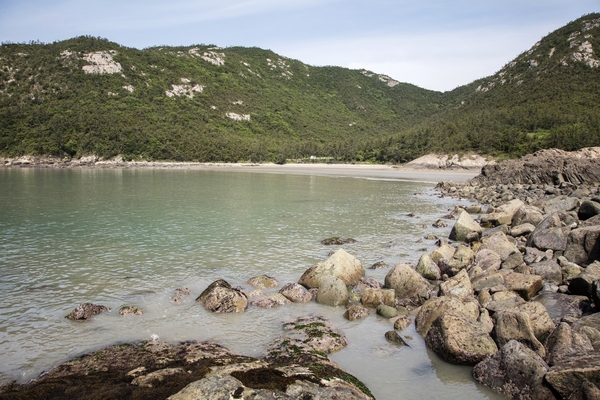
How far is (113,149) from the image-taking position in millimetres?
105750

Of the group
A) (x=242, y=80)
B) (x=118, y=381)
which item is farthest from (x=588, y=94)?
(x=242, y=80)

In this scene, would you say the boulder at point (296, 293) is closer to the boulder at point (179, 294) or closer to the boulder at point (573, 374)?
the boulder at point (179, 294)

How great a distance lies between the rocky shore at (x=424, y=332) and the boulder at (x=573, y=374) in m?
0.01

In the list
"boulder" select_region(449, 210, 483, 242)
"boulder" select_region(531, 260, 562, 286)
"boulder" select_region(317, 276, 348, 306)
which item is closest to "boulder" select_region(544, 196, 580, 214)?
"boulder" select_region(449, 210, 483, 242)

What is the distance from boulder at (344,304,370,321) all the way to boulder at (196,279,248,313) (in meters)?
2.50

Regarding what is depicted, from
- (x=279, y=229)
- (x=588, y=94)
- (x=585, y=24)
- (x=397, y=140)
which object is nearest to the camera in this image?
(x=279, y=229)

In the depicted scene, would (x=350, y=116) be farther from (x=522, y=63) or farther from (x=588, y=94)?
(x=588, y=94)

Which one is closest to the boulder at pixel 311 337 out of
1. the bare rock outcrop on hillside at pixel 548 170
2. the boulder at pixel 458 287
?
the boulder at pixel 458 287

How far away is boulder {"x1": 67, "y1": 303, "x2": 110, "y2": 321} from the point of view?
887 cm

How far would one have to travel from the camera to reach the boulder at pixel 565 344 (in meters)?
6.23

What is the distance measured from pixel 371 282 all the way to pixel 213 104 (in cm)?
14963

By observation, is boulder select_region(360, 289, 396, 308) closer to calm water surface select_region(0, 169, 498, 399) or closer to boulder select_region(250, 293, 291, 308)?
calm water surface select_region(0, 169, 498, 399)

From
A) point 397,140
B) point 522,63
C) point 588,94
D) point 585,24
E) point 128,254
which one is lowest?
point 128,254

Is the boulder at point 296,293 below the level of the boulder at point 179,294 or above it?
above
